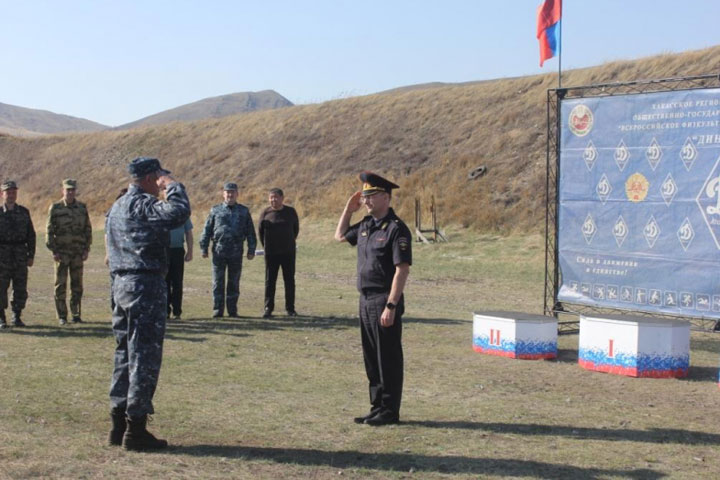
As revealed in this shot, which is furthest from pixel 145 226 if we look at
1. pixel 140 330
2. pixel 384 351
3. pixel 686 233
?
pixel 686 233

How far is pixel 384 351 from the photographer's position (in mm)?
7641

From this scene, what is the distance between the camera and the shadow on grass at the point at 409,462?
6332 millimetres

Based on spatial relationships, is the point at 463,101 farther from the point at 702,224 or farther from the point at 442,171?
the point at 702,224

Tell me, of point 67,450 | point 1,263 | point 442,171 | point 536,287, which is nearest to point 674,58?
point 442,171

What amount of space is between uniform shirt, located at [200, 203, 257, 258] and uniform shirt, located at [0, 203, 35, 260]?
2813 mm

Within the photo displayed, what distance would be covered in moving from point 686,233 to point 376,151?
Result: 118ft

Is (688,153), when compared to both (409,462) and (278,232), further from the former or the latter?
(409,462)

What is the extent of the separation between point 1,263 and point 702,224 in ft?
32.0

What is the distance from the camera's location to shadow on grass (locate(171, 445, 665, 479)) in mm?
6332

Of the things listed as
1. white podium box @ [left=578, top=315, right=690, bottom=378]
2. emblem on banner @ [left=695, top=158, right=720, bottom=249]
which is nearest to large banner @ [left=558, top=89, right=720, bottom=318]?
emblem on banner @ [left=695, top=158, right=720, bottom=249]

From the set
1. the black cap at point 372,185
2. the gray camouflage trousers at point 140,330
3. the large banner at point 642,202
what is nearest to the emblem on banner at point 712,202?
the large banner at point 642,202

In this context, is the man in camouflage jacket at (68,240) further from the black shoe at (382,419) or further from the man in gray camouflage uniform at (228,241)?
the black shoe at (382,419)

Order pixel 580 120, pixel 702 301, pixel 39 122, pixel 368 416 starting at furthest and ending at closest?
pixel 39 122 < pixel 580 120 < pixel 702 301 < pixel 368 416

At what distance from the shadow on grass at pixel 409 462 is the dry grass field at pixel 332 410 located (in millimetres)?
15
